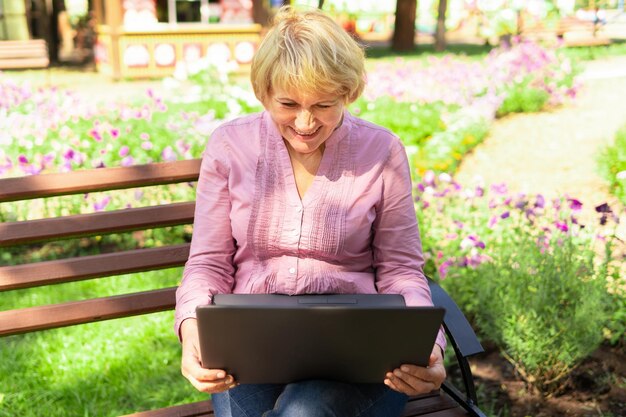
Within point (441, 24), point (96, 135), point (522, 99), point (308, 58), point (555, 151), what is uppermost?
point (308, 58)

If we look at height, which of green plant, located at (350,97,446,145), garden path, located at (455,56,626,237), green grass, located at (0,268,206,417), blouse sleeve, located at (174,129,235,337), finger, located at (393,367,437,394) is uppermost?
blouse sleeve, located at (174,129,235,337)

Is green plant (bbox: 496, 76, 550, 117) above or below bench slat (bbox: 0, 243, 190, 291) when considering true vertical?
below

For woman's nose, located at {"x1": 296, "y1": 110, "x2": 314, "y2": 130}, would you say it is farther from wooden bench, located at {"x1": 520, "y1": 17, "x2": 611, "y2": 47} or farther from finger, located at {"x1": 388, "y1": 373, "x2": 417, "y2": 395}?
wooden bench, located at {"x1": 520, "y1": 17, "x2": 611, "y2": 47}

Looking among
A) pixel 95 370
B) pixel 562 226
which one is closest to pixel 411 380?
pixel 562 226

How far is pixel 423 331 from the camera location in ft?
5.02

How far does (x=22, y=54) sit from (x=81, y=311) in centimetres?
1048

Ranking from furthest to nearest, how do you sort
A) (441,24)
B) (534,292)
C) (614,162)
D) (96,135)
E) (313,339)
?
(441,24) < (614,162) < (96,135) < (534,292) < (313,339)

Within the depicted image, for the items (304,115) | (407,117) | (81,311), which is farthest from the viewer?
(407,117)

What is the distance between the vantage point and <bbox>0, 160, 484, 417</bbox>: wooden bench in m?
2.09

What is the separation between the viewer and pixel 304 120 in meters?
1.81

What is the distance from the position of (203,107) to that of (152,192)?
2.17 meters

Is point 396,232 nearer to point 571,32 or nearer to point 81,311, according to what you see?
point 81,311

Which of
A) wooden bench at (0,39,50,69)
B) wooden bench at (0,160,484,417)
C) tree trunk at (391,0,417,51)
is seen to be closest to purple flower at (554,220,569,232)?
wooden bench at (0,160,484,417)

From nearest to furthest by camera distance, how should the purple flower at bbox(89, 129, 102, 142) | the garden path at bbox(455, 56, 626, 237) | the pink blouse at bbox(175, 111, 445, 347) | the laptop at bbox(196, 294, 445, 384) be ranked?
the laptop at bbox(196, 294, 445, 384) < the pink blouse at bbox(175, 111, 445, 347) < the purple flower at bbox(89, 129, 102, 142) < the garden path at bbox(455, 56, 626, 237)
